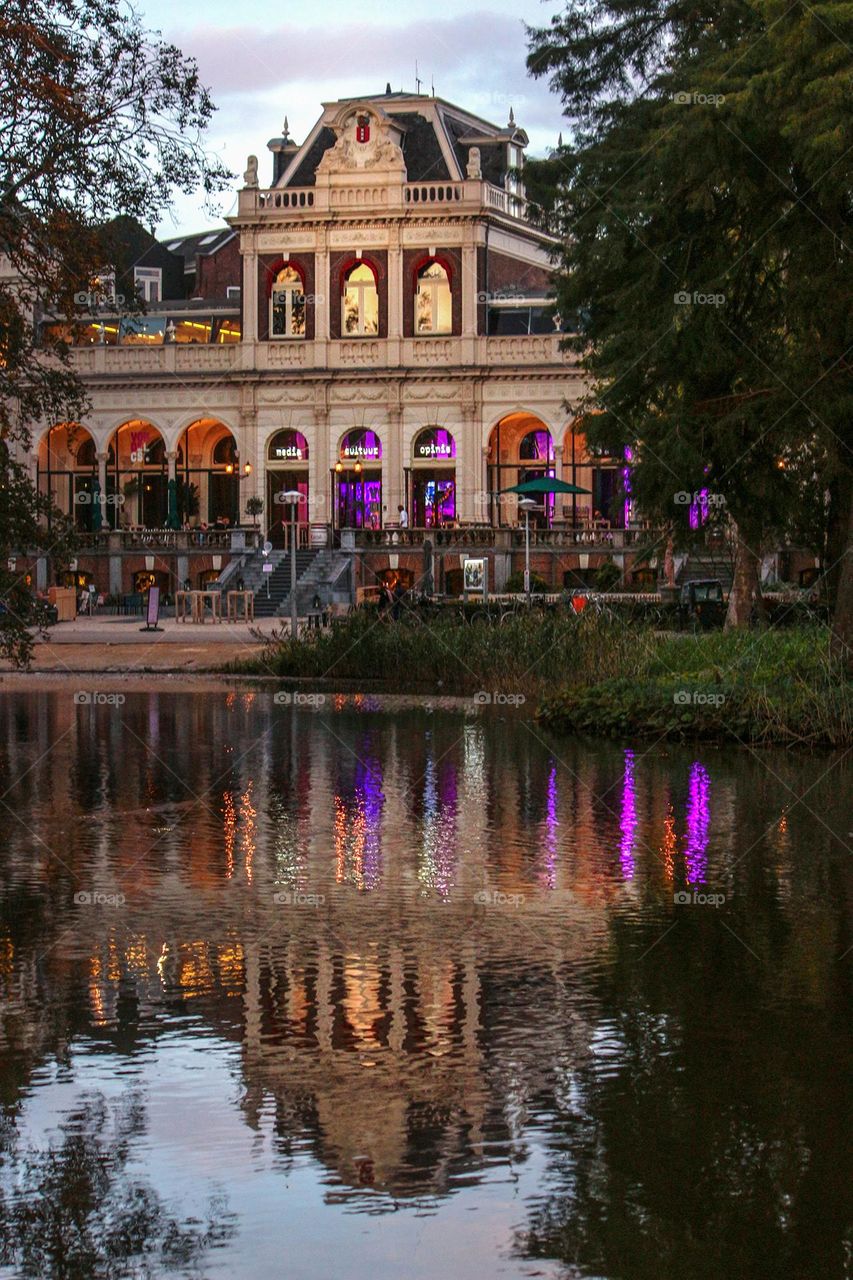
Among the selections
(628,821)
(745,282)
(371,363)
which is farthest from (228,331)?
(628,821)

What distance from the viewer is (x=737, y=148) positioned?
21.9 metres

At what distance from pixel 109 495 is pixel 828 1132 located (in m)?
63.2

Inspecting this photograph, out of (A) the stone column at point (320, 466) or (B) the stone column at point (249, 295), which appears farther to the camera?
(B) the stone column at point (249, 295)

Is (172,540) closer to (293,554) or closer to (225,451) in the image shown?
(225,451)

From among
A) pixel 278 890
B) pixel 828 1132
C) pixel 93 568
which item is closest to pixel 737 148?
pixel 278 890

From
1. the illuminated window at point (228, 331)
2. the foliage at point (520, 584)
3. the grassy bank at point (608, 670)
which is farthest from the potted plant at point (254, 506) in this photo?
the grassy bank at point (608, 670)

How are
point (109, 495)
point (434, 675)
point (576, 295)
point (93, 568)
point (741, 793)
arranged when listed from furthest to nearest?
point (109, 495), point (93, 568), point (576, 295), point (434, 675), point (741, 793)

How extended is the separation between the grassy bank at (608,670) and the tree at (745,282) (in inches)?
55.3

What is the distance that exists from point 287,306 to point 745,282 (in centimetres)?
4422

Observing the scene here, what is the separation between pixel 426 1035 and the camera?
26.5 feet

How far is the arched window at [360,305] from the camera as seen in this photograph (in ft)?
216

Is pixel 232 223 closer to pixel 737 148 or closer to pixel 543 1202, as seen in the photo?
pixel 737 148

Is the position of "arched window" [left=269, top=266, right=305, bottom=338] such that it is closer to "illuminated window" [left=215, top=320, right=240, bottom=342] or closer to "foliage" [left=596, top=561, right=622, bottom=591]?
"illuminated window" [left=215, top=320, right=240, bottom=342]

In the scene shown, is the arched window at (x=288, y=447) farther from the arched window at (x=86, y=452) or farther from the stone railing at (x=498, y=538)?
the arched window at (x=86, y=452)
